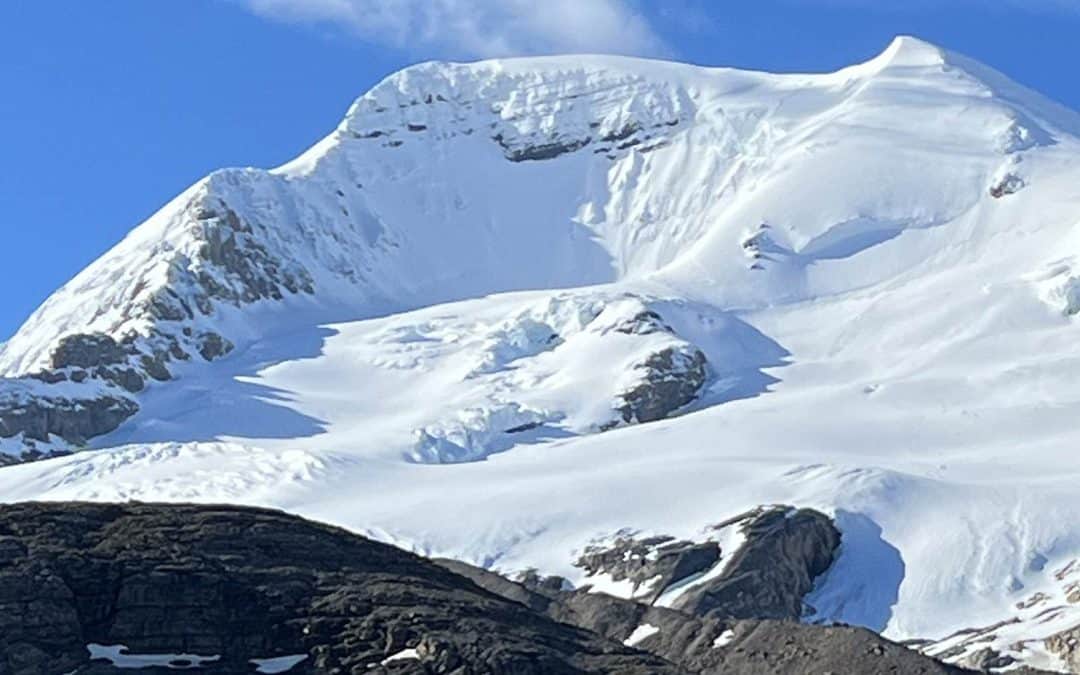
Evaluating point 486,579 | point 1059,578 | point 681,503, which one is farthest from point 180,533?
point 681,503

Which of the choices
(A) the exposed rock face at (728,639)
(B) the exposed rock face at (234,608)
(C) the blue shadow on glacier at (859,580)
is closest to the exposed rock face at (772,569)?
(C) the blue shadow on glacier at (859,580)

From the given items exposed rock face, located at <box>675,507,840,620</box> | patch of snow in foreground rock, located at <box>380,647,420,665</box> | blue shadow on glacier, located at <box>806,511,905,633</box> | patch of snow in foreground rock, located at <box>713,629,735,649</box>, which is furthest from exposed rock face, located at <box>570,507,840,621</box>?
patch of snow in foreground rock, located at <box>380,647,420,665</box>

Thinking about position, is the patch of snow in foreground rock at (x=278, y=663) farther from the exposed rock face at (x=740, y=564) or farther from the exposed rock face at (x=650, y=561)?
the exposed rock face at (x=650, y=561)

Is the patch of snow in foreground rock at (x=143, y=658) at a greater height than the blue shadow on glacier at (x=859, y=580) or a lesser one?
lesser

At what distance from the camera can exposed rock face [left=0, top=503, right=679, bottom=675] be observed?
270ft

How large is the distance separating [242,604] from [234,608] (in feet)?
1.10

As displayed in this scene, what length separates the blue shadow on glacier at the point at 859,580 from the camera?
15725cm

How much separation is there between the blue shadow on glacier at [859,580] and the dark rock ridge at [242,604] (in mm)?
65758

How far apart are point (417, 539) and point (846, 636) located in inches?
2405

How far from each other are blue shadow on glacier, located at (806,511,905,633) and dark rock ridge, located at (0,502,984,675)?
6576 cm

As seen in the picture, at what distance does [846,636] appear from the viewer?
110 metres

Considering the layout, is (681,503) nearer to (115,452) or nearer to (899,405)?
(899,405)

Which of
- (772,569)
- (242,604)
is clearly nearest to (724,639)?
(242,604)

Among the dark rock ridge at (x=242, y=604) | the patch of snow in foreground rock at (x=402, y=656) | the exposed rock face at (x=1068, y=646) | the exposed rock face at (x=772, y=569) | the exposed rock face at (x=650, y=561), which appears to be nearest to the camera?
the dark rock ridge at (x=242, y=604)
